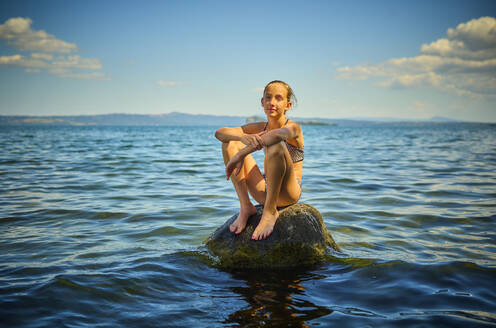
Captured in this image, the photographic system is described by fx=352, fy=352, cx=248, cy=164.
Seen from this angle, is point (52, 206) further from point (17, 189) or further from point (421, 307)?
point (421, 307)

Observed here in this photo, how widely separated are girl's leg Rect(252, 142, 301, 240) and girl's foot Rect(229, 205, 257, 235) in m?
0.28

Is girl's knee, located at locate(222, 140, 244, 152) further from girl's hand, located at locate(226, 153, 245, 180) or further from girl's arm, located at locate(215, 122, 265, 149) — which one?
girl's hand, located at locate(226, 153, 245, 180)

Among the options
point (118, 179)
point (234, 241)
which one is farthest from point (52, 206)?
point (234, 241)

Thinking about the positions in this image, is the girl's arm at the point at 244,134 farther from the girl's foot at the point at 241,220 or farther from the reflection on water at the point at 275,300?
the reflection on water at the point at 275,300

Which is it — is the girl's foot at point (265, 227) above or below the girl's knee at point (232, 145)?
below

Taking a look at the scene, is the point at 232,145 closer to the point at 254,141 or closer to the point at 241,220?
the point at 254,141

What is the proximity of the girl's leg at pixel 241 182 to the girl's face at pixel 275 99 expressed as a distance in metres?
0.66

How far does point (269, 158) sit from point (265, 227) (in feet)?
3.19

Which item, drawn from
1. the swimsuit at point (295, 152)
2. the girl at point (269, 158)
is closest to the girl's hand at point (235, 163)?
the girl at point (269, 158)

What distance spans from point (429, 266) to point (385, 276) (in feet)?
2.44

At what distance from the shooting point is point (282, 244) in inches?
185

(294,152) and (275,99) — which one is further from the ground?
(275,99)

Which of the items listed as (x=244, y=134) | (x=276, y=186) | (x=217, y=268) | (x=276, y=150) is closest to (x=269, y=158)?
(x=276, y=150)

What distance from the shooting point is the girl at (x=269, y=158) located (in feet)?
14.4
